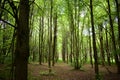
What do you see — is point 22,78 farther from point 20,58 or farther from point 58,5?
point 58,5

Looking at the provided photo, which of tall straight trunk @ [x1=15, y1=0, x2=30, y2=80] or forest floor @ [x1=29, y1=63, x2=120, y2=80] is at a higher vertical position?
tall straight trunk @ [x1=15, y1=0, x2=30, y2=80]

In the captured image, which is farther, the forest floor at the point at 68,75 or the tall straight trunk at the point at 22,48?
the forest floor at the point at 68,75

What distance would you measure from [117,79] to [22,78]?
9.69 m

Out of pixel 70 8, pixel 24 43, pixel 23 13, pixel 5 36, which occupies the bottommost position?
pixel 24 43

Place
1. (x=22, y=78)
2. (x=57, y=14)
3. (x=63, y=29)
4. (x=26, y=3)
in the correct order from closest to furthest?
(x=22, y=78) → (x=26, y=3) → (x=57, y=14) → (x=63, y=29)

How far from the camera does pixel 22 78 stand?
1930mm

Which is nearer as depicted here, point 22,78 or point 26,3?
point 22,78

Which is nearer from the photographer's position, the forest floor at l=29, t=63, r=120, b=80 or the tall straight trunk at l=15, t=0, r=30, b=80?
the tall straight trunk at l=15, t=0, r=30, b=80

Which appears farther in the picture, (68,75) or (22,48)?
(68,75)

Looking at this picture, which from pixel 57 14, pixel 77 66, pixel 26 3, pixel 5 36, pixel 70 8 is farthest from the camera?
pixel 57 14

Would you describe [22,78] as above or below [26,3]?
below

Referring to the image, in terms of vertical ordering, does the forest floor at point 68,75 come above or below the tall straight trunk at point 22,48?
below

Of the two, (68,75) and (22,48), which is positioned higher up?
(22,48)

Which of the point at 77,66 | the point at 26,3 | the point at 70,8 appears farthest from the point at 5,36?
the point at 26,3
